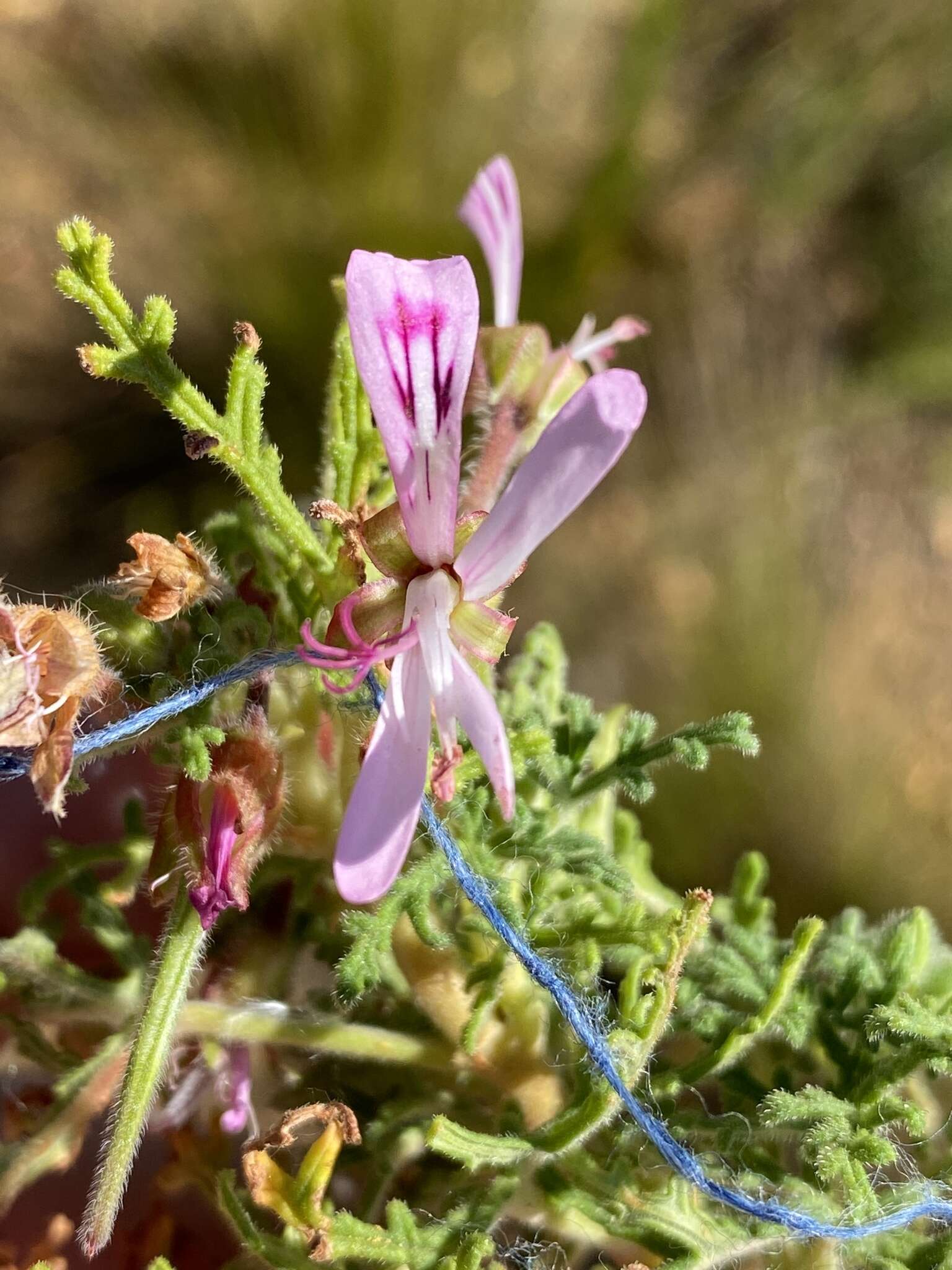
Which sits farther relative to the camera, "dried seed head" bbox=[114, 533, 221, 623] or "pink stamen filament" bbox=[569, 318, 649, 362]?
"pink stamen filament" bbox=[569, 318, 649, 362]

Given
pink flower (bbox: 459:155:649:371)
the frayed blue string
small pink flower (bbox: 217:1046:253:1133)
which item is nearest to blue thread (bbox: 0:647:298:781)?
the frayed blue string

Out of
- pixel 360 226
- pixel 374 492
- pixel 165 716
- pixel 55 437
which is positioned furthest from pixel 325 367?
pixel 165 716

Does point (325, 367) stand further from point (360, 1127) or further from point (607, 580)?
point (360, 1127)

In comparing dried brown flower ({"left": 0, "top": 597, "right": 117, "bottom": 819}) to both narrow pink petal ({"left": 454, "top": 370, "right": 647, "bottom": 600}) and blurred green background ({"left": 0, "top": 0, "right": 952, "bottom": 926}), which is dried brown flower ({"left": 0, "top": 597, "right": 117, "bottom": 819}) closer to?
narrow pink petal ({"left": 454, "top": 370, "right": 647, "bottom": 600})

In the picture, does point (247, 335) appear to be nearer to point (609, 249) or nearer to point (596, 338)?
point (596, 338)

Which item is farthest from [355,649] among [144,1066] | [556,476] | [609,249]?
[609,249]

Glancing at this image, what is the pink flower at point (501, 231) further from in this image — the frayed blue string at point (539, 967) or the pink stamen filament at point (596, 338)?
the frayed blue string at point (539, 967)
